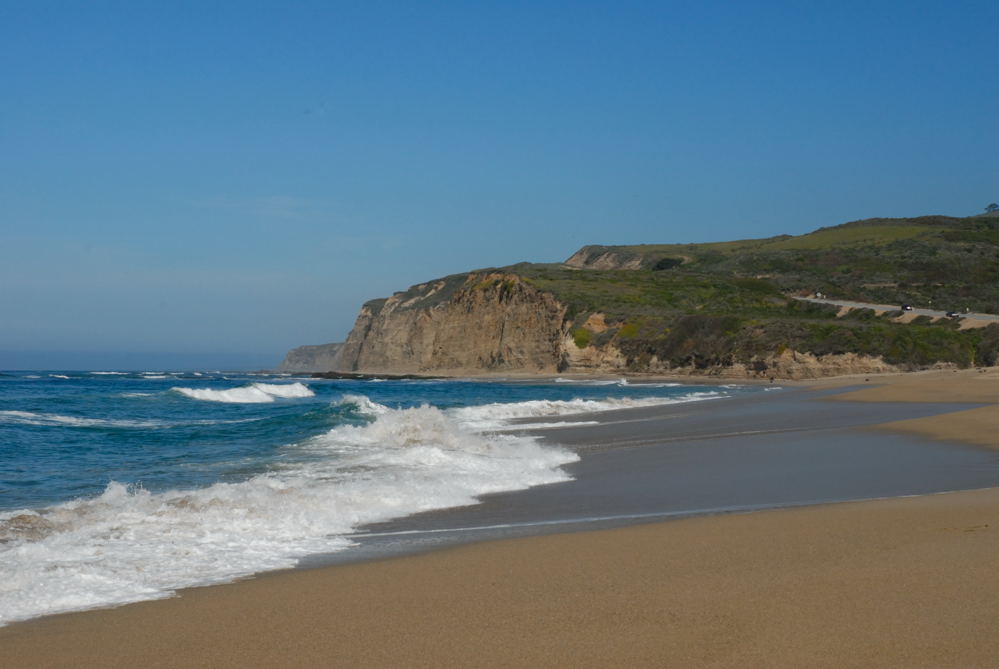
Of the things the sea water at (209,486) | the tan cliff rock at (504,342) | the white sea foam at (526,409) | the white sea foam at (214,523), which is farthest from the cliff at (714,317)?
the white sea foam at (214,523)

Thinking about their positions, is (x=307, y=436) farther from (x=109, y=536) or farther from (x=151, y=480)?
(x=109, y=536)

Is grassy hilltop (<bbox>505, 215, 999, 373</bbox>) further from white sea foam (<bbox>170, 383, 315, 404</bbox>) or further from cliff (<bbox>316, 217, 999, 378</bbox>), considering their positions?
white sea foam (<bbox>170, 383, 315, 404</bbox>)

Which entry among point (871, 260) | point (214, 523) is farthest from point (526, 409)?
point (871, 260)

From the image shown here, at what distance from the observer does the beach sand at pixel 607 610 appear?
4664mm

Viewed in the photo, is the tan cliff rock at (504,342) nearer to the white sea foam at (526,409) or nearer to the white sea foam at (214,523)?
A: the white sea foam at (526,409)

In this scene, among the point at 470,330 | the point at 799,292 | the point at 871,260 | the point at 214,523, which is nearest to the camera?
the point at 214,523

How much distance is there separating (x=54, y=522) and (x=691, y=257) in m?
119

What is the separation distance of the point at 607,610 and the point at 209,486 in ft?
27.4

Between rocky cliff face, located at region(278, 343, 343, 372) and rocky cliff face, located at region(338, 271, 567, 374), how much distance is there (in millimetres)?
68562

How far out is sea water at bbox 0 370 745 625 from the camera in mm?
7145

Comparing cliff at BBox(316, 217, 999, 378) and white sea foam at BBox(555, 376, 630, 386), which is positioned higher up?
cliff at BBox(316, 217, 999, 378)

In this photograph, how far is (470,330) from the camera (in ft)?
267

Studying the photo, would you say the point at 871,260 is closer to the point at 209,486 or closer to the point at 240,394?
the point at 240,394

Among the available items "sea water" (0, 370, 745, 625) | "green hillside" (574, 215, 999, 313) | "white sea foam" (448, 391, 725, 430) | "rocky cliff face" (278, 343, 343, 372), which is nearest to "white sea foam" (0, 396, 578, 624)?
"sea water" (0, 370, 745, 625)
